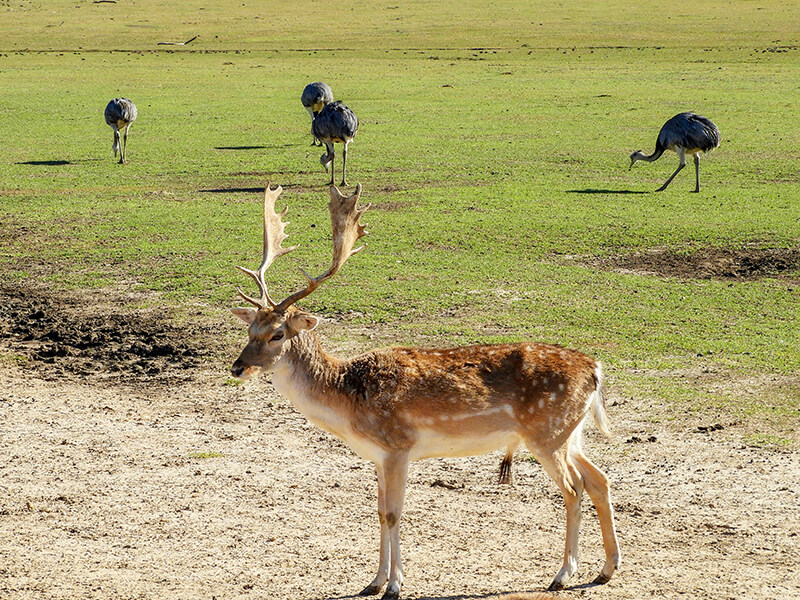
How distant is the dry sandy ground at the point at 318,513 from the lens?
714 cm

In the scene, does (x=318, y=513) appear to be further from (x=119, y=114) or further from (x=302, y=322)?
(x=119, y=114)

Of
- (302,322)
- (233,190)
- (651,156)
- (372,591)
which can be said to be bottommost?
(233,190)

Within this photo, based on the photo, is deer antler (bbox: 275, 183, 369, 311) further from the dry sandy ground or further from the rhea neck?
the rhea neck

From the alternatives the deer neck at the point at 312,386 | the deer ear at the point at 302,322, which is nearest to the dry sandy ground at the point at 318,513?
the deer neck at the point at 312,386

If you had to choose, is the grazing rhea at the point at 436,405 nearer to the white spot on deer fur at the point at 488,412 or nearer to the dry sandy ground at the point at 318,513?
the white spot on deer fur at the point at 488,412

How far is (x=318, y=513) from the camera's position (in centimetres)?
816

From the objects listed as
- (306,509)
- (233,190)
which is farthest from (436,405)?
(233,190)

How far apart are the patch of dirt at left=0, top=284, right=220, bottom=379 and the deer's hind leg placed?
524 centimetres

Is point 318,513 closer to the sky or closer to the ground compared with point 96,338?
closer to the sky

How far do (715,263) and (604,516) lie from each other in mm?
8965

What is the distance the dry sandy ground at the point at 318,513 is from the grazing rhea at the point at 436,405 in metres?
0.50

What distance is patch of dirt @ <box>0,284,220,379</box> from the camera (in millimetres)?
11508

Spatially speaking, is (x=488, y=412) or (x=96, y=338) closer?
(x=488, y=412)

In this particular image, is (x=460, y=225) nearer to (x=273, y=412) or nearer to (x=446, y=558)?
(x=273, y=412)
